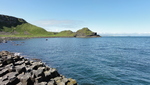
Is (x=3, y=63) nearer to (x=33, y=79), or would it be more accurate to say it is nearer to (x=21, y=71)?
(x=21, y=71)

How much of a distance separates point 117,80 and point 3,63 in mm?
21865

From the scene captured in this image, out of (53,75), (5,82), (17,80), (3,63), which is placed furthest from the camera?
(3,63)

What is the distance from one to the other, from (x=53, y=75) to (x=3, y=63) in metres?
10.8

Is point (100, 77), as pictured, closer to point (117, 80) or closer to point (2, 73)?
point (117, 80)

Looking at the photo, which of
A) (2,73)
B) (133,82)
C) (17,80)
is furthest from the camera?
(133,82)

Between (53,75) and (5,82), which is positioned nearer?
(5,82)

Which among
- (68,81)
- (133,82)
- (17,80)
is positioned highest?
(17,80)

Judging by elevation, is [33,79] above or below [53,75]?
above

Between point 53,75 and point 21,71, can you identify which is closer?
point 21,71

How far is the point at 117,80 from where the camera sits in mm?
18234

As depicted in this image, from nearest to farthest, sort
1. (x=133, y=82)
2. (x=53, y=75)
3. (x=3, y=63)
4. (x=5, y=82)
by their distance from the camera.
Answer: (x=5, y=82) < (x=53, y=75) < (x=133, y=82) < (x=3, y=63)

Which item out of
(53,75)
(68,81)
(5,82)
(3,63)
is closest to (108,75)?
(68,81)

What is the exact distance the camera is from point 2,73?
553 inches

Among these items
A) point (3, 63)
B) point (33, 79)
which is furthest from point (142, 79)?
point (3, 63)
